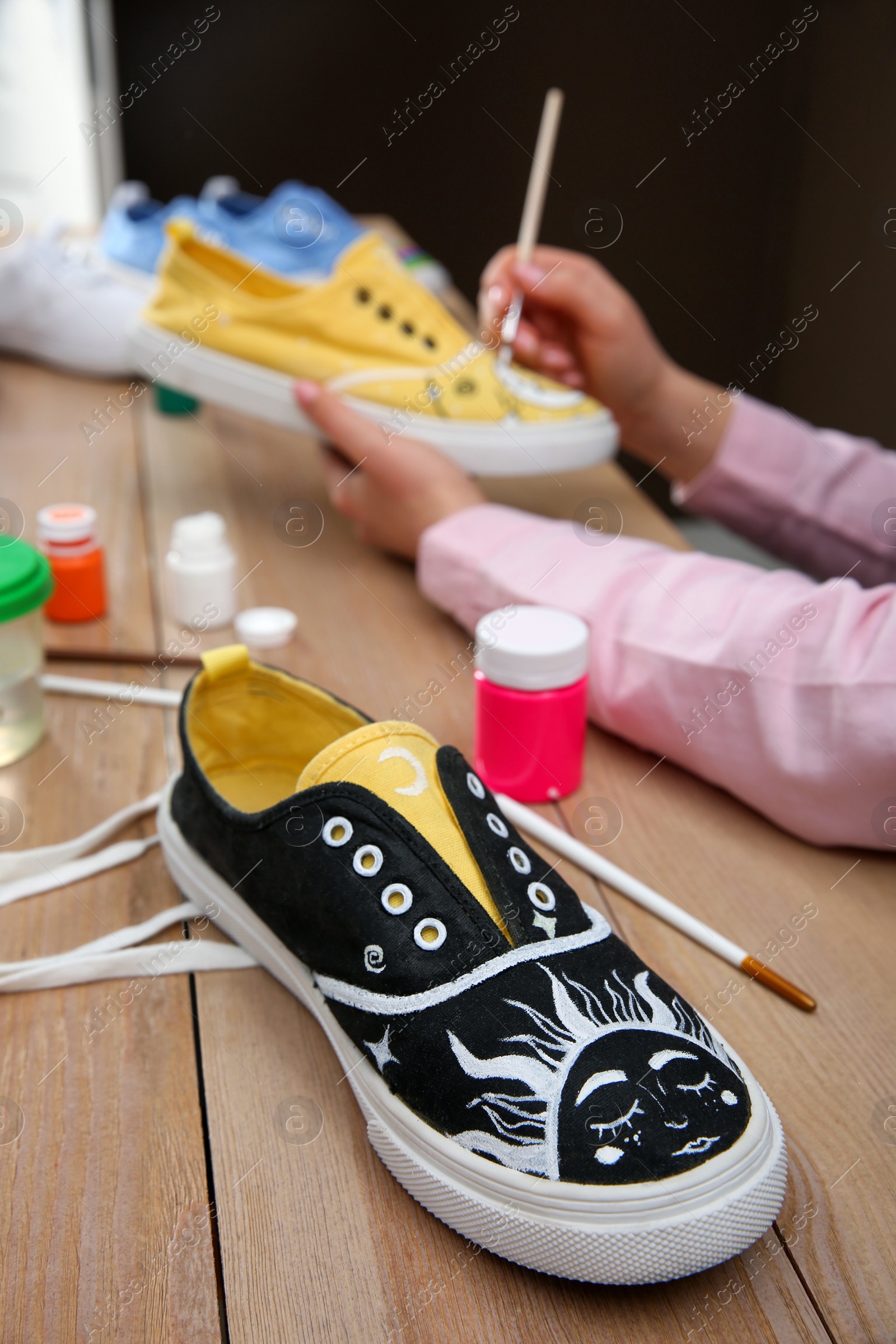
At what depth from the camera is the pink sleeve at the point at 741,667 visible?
60 centimetres

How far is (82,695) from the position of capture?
30.7 inches

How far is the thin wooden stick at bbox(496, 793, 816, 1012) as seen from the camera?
0.53 metres

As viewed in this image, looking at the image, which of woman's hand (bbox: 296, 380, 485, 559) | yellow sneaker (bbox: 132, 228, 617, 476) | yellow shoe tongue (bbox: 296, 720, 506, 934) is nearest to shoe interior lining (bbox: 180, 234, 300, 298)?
yellow sneaker (bbox: 132, 228, 617, 476)

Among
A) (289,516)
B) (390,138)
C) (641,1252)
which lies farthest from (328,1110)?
(390,138)

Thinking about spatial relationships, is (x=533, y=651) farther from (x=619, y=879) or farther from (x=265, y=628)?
Result: (x=265, y=628)

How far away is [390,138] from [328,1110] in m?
2.02

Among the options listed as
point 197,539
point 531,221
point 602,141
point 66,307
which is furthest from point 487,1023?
point 602,141

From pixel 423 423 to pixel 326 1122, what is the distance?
647 millimetres

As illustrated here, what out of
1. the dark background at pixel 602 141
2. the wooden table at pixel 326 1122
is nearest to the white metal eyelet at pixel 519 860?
the wooden table at pixel 326 1122

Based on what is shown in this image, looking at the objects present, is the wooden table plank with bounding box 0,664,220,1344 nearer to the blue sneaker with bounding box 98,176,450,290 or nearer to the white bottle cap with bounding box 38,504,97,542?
the white bottle cap with bounding box 38,504,97,542

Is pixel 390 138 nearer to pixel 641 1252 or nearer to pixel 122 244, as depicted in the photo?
pixel 122 244

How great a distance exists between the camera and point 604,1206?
1.27 feet

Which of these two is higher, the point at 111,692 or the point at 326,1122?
the point at 326,1122

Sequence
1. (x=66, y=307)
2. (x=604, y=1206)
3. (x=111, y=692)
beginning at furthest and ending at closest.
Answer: (x=66, y=307) → (x=111, y=692) → (x=604, y=1206)
